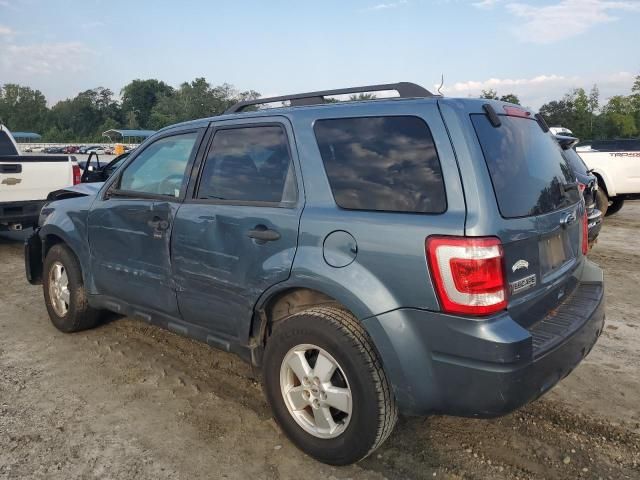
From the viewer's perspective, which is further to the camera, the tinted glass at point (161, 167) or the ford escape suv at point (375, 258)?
the tinted glass at point (161, 167)

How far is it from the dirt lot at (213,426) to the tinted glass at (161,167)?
4.34 feet

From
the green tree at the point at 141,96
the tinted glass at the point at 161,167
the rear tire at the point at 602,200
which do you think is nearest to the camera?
the tinted glass at the point at 161,167

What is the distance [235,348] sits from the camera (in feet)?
10.7

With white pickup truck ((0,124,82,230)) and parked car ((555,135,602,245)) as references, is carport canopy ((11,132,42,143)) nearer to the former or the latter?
white pickup truck ((0,124,82,230))

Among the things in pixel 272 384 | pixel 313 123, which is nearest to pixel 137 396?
pixel 272 384

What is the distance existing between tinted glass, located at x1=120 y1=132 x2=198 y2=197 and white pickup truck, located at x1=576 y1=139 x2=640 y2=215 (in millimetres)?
9961

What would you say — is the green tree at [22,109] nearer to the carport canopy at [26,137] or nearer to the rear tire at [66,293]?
the carport canopy at [26,137]

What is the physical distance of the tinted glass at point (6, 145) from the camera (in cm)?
1013

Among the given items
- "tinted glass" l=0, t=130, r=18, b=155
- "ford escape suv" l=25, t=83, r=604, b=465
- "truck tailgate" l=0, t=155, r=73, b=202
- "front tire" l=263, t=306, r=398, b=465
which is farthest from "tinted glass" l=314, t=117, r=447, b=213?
"tinted glass" l=0, t=130, r=18, b=155

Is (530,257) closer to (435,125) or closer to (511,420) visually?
(435,125)

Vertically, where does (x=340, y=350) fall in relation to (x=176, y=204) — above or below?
below

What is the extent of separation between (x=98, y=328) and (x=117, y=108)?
146 m

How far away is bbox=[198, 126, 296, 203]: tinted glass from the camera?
3.08 metres

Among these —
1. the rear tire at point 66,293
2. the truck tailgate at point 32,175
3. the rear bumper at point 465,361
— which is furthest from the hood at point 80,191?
the truck tailgate at point 32,175
